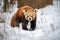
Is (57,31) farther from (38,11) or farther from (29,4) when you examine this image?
(29,4)

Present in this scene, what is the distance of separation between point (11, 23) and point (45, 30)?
358 mm

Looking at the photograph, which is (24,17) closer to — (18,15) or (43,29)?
(18,15)

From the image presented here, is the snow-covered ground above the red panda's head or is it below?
below

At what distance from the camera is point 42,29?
137 centimetres

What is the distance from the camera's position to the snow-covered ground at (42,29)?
1.35m

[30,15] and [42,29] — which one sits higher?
[30,15]

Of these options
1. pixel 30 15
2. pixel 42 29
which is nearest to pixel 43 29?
pixel 42 29

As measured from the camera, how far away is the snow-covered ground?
4.44 feet

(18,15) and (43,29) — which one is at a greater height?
(18,15)

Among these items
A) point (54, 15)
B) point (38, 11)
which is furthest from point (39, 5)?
point (54, 15)

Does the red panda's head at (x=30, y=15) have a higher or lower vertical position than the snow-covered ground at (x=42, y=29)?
higher

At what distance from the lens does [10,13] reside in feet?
4.72

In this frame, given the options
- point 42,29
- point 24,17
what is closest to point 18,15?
point 24,17

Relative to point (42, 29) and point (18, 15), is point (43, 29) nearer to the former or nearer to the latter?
point (42, 29)
